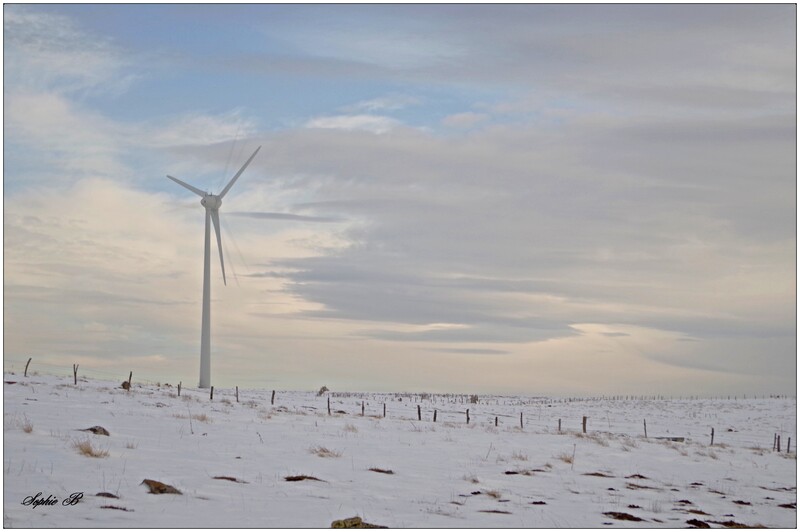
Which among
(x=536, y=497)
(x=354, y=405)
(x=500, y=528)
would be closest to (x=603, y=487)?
(x=536, y=497)

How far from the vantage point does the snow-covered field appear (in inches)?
639

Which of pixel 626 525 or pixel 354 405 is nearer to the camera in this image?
pixel 626 525

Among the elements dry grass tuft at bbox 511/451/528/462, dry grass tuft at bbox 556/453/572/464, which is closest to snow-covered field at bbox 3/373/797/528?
dry grass tuft at bbox 511/451/528/462

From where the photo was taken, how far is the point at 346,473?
22.3 metres

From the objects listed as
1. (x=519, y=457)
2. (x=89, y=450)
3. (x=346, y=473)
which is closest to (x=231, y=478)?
(x=346, y=473)

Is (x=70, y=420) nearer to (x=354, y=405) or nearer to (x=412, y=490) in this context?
(x=412, y=490)

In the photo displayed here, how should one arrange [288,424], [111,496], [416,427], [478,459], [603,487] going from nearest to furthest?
[111,496] → [603,487] → [478,459] → [288,424] → [416,427]

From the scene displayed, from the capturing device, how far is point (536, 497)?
20484 mm

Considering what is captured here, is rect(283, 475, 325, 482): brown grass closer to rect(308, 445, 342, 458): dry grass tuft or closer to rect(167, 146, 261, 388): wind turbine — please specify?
rect(308, 445, 342, 458): dry grass tuft

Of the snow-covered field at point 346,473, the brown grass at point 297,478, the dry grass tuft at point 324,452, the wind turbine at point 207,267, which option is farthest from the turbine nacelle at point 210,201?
the brown grass at point 297,478

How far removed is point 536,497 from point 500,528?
14.8 feet

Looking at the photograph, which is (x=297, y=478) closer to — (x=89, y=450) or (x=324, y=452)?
(x=324, y=452)

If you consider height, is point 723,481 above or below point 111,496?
below

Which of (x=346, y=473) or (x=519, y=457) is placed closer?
(x=346, y=473)
